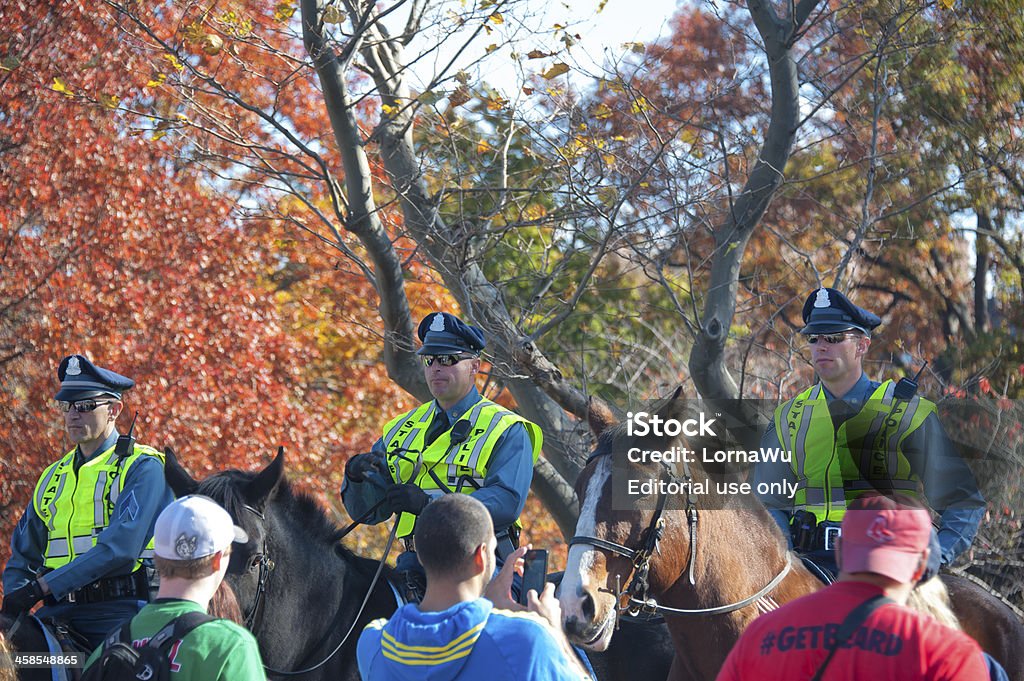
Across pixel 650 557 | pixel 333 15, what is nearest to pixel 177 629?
pixel 650 557

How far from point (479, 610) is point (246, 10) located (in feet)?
28.3

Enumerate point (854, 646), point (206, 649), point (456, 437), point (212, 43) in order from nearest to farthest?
point (854, 646) < point (206, 649) < point (456, 437) < point (212, 43)

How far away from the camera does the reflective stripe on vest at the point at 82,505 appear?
694 centimetres

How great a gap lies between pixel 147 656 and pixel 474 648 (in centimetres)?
102

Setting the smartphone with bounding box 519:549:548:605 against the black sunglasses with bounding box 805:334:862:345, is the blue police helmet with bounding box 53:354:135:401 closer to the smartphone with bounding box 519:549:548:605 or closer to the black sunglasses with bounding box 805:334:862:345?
the smartphone with bounding box 519:549:548:605

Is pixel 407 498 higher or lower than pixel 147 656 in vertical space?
higher

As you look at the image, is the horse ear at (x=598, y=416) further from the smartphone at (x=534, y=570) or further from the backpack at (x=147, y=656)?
the backpack at (x=147, y=656)

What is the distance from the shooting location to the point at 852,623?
319 cm

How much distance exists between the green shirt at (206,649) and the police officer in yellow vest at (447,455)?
2.23 metres

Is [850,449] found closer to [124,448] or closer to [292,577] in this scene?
[292,577]

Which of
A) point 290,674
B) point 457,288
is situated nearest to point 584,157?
point 457,288

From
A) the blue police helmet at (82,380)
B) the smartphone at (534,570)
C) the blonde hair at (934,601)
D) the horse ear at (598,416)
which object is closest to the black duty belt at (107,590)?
the blue police helmet at (82,380)

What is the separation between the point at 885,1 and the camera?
9789 millimetres

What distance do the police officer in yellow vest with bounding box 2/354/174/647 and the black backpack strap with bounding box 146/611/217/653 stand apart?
10.4ft
